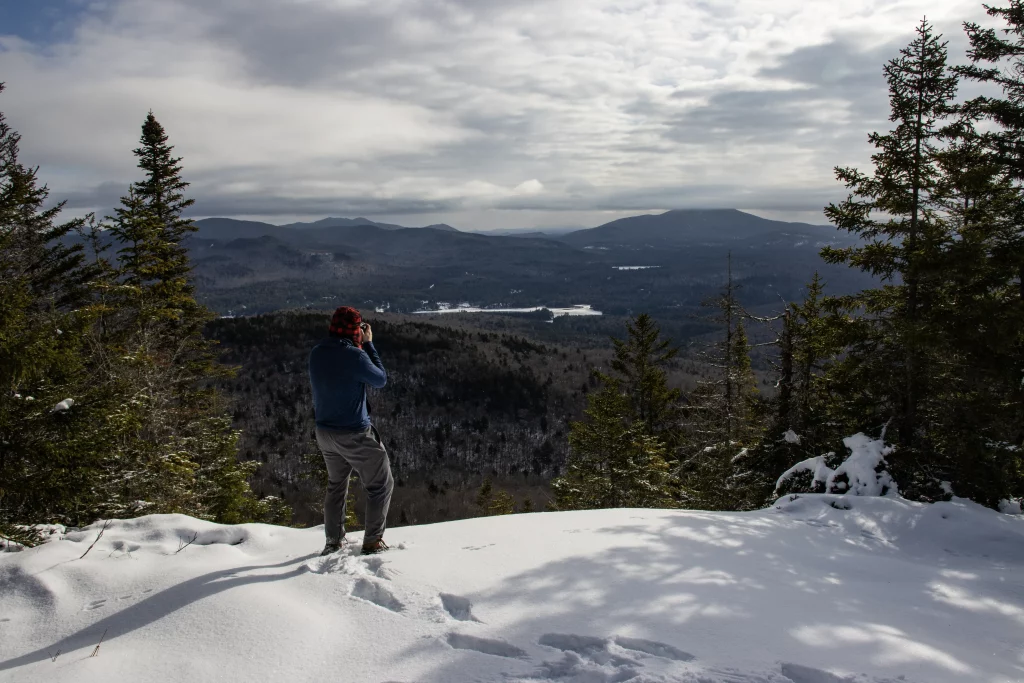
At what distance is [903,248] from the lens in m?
10.7

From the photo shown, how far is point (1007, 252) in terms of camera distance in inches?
402

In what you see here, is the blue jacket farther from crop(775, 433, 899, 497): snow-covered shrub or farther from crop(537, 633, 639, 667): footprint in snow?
crop(775, 433, 899, 497): snow-covered shrub

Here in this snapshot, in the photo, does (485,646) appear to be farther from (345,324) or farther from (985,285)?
(985,285)

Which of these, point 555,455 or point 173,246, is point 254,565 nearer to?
point 173,246

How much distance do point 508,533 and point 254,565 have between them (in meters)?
2.43

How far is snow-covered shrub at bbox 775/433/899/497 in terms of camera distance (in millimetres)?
8344

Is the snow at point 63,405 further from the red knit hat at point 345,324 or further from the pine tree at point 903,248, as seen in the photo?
the pine tree at point 903,248

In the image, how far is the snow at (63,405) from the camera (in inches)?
216

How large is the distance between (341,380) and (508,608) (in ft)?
8.35

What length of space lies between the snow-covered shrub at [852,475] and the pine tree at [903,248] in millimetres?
1777

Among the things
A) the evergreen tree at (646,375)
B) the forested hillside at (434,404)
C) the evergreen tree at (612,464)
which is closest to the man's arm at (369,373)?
the evergreen tree at (612,464)

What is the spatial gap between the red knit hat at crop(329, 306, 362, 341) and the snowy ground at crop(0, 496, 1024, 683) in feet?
6.78

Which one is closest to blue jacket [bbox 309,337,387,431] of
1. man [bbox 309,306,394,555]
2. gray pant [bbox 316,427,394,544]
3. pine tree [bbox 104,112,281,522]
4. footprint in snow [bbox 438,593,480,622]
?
man [bbox 309,306,394,555]

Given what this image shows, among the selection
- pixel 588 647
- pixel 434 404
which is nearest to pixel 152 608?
pixel 588 647
